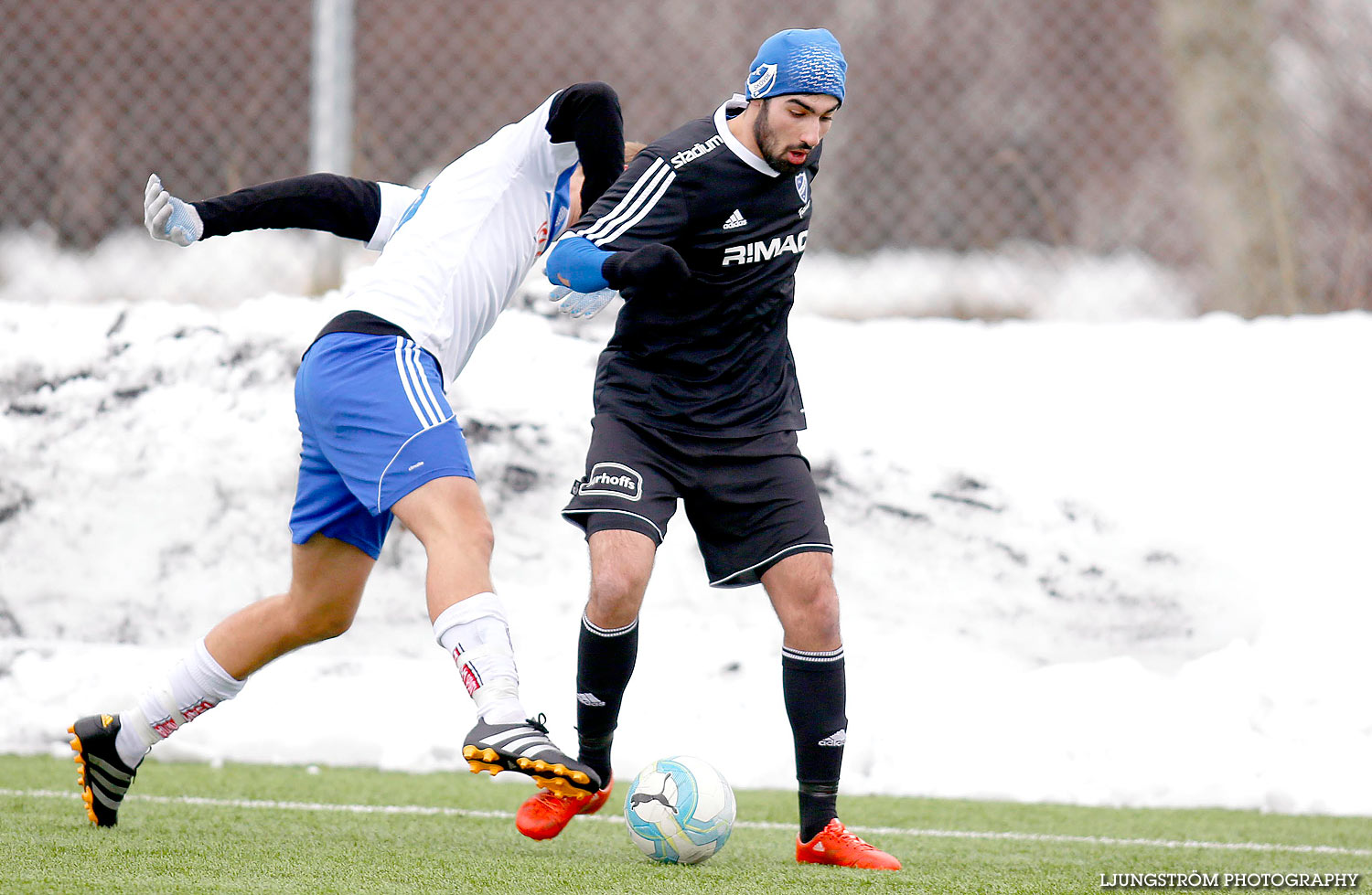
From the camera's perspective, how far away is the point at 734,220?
407 centimetres

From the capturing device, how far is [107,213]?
7730 millimetres

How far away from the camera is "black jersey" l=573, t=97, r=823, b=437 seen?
4.02 meters

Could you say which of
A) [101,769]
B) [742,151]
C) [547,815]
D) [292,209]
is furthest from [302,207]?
[547,815]

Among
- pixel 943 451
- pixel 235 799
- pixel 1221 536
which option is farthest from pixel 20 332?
pixel 1221 536

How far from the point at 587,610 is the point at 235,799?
Result: 1.55m

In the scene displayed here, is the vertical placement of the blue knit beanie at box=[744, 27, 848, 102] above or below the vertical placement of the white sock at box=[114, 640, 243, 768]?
above

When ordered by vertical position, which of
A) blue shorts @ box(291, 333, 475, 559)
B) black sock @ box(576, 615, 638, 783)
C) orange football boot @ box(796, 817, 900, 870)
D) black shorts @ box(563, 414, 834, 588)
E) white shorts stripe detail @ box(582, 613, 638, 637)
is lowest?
orange football boot @ box(796, 817, 900, 870)

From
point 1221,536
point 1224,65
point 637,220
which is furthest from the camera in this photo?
point 1224,65

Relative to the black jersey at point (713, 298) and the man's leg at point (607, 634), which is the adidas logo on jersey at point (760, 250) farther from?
the man's leg at point (607, 634)

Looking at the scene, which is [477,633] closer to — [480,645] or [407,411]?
[480,645]

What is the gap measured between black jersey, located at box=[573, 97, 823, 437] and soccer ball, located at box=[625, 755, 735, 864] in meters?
0.90

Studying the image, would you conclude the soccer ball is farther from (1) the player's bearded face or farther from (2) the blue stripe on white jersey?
(1) the player's bearded face

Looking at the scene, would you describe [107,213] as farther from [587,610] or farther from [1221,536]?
[1221,536]

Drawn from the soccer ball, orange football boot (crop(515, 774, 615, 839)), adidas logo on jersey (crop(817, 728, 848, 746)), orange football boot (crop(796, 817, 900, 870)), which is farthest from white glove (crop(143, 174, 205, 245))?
orange football boot (crop(796, 817, 900, 870))
